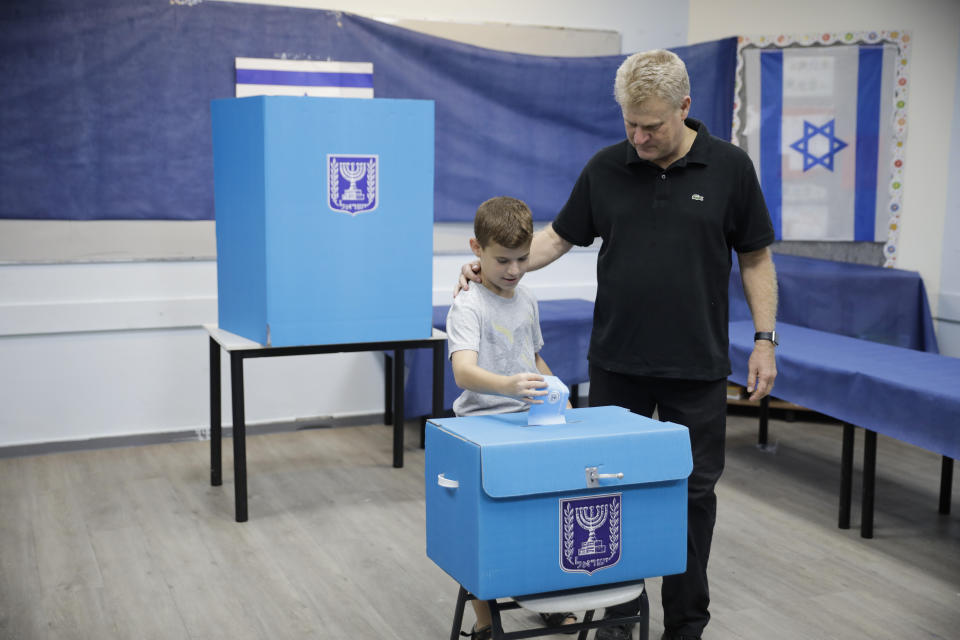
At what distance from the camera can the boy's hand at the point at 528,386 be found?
1632 mm

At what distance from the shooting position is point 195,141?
3.94m

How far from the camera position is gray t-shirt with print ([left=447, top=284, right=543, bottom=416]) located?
6.38ft

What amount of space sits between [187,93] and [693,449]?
2750 mm

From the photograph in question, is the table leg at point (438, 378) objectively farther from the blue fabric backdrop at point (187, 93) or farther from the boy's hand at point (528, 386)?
the boy's hand at point (528, 386)

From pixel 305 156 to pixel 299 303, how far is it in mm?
451

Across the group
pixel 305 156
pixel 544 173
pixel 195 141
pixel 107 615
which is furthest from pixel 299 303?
pixel 544 173

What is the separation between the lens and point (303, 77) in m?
4.05

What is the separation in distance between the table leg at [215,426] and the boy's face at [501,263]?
1.69 m

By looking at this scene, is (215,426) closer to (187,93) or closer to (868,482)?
(187,93)

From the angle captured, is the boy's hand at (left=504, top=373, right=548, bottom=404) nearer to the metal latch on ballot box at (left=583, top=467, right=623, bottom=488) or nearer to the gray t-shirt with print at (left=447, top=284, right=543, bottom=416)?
the metal latch on ballot box at (left=583, top=467, right=623, bottom=488)

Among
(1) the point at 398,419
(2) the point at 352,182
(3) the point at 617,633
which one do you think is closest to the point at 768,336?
(3) the point at 617,633

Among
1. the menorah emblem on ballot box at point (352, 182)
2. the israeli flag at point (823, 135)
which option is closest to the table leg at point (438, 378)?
the menorah emblem on ballot box at point (352, 182)

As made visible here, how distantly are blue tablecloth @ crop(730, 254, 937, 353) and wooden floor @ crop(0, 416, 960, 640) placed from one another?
61 centimetres

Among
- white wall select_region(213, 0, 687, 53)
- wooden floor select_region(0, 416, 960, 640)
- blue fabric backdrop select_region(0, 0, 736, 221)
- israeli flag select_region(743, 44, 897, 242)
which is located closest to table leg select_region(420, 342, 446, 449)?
wooden floor select_region(0, 416, 960, 640)
